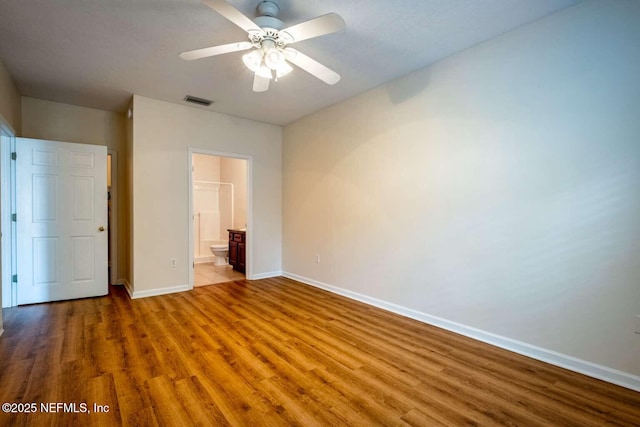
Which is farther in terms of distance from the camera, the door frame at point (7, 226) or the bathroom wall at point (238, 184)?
the bathroom wall at point (238, 184)

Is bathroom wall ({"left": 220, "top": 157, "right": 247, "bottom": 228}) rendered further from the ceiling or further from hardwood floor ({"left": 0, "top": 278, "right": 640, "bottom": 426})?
hardwood floor ({"left": 0, "top": 278, "right": 640, "bottom": 426})

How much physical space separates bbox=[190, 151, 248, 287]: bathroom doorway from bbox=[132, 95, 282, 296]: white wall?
1824mm

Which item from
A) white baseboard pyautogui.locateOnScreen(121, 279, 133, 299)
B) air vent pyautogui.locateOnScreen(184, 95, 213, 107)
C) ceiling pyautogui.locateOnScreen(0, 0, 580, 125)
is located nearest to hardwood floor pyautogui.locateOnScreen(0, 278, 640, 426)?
white baseboard pyautogui.locateOnScreen(121, 279, 133, 299)

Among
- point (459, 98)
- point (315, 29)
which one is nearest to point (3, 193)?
point (315, 29)

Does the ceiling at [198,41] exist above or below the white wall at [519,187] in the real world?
above

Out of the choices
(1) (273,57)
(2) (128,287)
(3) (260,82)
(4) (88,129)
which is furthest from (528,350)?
(4) (88,129)

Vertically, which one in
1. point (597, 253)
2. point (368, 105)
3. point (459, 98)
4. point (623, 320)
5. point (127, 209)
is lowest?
point (623, 320)

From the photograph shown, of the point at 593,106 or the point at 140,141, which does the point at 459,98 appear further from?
the point at 140,141

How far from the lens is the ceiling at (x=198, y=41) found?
2176 millimetres

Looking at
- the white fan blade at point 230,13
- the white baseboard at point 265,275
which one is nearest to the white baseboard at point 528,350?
the white baseboard at point 265,275

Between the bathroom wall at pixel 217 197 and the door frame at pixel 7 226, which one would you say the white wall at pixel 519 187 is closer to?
the bathroom wall at pixel 217 197

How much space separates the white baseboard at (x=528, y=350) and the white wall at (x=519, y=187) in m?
0.04

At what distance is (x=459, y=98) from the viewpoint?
2799 mm

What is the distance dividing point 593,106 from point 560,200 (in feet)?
2.26
